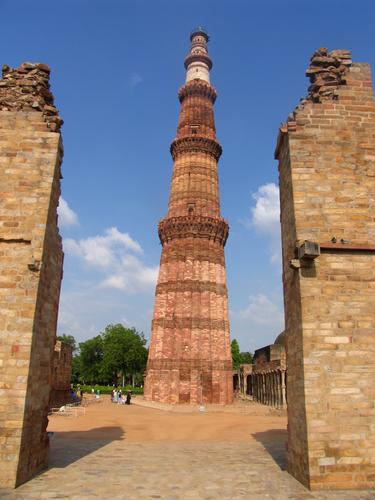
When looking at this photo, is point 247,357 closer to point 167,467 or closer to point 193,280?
point 193,280

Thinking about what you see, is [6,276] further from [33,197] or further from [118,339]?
[118,339]

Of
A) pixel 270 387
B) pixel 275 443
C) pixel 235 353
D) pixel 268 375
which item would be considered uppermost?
pixel 235 353

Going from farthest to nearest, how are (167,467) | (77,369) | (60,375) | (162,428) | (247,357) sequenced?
(247,357)
(77,369)
(60,375)
(162,428)
(167,467)

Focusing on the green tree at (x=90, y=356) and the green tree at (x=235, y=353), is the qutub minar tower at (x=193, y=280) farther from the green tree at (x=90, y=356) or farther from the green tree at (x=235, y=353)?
the green tree at (x=90, y=356)

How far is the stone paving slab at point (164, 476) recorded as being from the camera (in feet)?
21.6

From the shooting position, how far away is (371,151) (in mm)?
8742

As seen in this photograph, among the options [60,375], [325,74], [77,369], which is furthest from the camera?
[77,369]

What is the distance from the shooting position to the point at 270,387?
97.0ft

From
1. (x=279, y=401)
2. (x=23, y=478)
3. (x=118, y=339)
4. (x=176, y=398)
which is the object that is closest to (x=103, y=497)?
(x=23, y=478)

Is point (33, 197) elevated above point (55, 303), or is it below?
above

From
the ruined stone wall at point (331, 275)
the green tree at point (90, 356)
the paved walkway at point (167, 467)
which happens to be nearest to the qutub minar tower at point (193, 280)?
the paved walkway at point (167, 467)

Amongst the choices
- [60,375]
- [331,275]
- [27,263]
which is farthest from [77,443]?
[60,375]

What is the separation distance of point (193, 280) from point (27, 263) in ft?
64.6

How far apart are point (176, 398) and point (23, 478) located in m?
18.8
